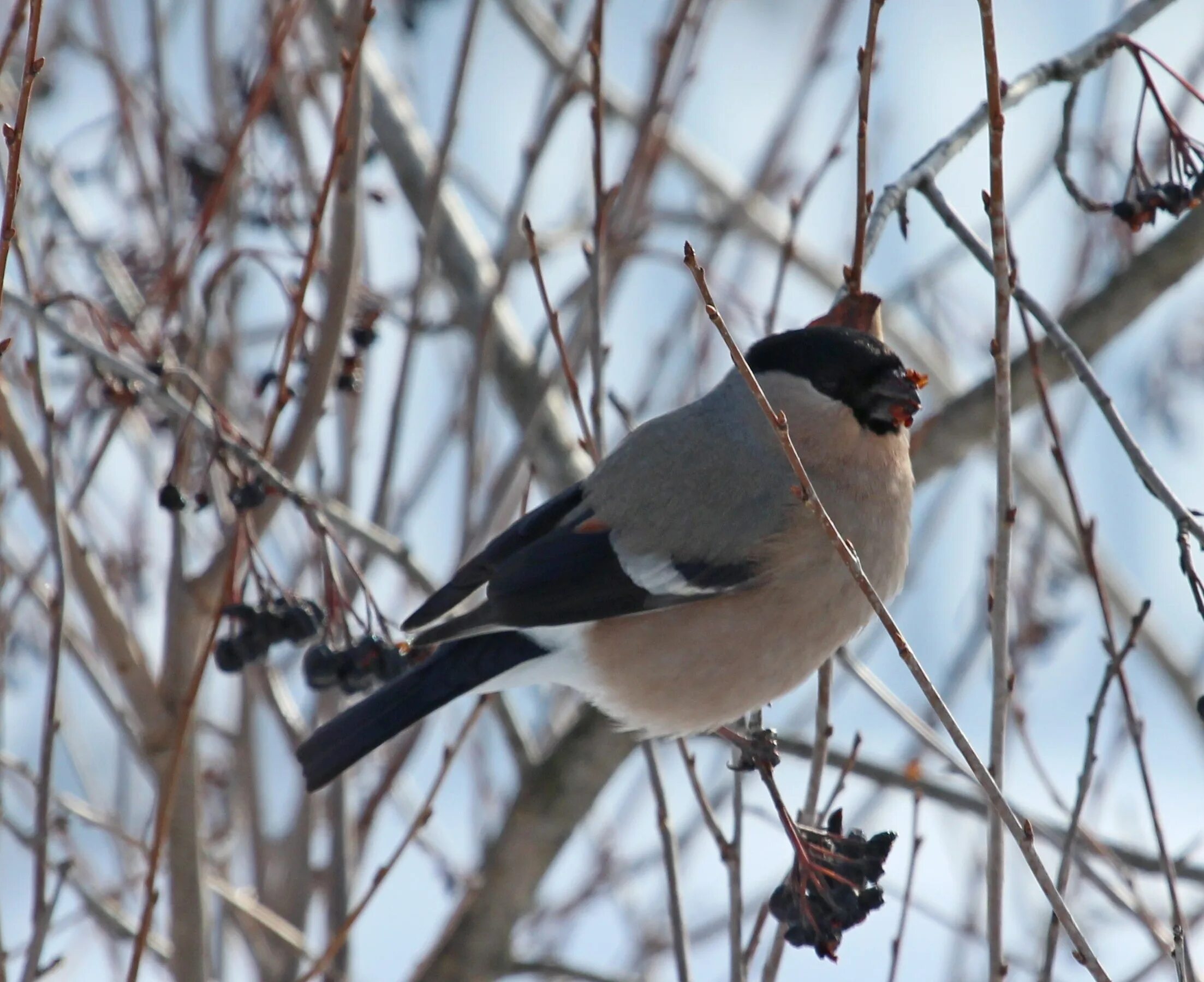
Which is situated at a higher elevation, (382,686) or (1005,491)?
(382,686)

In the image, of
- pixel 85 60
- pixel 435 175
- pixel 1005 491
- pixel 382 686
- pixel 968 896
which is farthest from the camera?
pixel 85 60

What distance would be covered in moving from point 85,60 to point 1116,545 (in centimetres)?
406

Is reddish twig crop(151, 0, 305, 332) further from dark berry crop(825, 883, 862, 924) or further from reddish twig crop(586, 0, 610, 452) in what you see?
dark berry crop(825, 883, 862, 924)

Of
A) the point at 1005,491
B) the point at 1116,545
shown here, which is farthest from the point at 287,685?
the point at 1116,545

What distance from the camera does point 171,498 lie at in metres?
2.24

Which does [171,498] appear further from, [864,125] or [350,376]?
[864,125]

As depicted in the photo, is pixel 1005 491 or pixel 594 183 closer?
pixel 1005 491

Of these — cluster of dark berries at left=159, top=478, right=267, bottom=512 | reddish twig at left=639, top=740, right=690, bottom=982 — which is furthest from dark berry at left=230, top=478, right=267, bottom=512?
reddish twig at left=639, top=740, right=690, bottom=982

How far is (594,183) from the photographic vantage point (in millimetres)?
2223

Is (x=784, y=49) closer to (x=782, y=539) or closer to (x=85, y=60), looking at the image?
(x=85, y=60)

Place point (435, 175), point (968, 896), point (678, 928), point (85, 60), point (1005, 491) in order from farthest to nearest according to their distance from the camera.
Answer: point (85, 60) → point (968, 896) → point (435, 175) → point (678, 928) → point (1005, 491)

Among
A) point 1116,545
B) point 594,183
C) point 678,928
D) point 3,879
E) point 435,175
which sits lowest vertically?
point 678,928

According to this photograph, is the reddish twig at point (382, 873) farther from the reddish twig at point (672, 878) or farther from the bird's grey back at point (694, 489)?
the bird's grey back at point (694, 489)

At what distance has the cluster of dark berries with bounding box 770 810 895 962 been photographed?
6.53 ft
